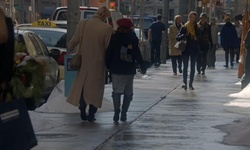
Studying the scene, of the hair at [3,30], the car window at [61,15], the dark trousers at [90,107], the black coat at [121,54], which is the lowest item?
the dark trousers at [90,107]

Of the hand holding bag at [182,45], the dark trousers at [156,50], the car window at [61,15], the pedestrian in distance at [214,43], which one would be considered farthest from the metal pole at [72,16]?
the car window at [61,15]

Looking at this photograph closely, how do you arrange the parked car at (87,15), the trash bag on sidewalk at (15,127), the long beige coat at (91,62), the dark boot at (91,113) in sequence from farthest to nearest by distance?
the parked car at (87,15) < the dark boot at (91,113) < the long beige coat at (91,62) < the trash bag on sidewalk at (15,127)

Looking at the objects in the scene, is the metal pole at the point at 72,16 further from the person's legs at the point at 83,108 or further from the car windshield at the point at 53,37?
the car windshield at the point at 53,37

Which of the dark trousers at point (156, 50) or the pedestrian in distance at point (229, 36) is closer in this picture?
the dark trousers at point (156, 50)

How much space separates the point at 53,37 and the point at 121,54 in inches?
299

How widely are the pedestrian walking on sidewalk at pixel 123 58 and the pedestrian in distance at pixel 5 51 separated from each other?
641 cm

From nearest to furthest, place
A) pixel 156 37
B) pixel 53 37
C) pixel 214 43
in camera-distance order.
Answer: pixel 53 37, pixel 214 43, pixel 156 37

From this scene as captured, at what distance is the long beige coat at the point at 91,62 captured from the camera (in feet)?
41.6

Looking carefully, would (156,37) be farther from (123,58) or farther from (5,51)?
(5,51)

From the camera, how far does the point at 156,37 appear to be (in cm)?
2933

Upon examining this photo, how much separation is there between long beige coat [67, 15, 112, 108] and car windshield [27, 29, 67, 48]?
7097 mm

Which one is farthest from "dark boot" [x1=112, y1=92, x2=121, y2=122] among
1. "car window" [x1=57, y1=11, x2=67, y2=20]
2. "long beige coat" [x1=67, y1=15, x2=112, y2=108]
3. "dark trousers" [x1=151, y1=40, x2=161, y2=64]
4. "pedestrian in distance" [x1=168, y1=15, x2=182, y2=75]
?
"car window" [x1=57, y1=11, x2=67, y2=20]

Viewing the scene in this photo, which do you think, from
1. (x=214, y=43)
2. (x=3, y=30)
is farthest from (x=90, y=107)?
(x=214, y=43)

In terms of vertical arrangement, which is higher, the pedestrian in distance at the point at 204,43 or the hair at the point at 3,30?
the hair at the point at 3,30
